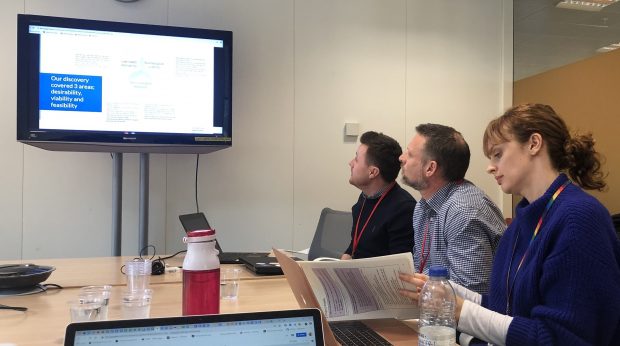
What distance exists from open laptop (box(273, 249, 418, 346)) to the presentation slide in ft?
5.86

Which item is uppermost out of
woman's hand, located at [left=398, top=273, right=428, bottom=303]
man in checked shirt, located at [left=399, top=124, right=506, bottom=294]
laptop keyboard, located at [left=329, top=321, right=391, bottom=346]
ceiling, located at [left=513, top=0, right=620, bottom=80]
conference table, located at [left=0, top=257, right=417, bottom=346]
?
ceiling, located at [left=513, top=0, right=620, bottom=80]

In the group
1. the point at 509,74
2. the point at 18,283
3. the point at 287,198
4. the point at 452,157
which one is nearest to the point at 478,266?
the point at 452,157

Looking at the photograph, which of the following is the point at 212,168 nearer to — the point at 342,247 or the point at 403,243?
the point at 342,247

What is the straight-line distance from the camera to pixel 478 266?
1500 mm

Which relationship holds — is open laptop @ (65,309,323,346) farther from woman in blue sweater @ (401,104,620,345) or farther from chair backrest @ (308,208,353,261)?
chair backrest @ (308,208,353,261)

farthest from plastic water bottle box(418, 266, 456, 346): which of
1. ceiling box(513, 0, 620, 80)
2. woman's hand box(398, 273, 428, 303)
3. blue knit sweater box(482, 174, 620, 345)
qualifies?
ceiling box(513, 0, 620, 80)

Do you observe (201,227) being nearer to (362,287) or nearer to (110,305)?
(110,305)

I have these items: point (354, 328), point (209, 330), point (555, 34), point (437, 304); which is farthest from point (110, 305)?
point (555, 34)

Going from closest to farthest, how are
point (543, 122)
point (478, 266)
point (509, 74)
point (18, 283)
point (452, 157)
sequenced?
point (543, 122), point (478, 266), point (18, 283), point (452, 157), point (509, 74)

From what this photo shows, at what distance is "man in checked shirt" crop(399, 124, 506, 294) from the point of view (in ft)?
4.97

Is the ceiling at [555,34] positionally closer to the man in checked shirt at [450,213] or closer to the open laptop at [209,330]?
the man in checked shirt at [450,213]

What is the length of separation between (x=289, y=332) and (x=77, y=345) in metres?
0.32

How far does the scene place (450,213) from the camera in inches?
62.9

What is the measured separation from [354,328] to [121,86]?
2.06m
